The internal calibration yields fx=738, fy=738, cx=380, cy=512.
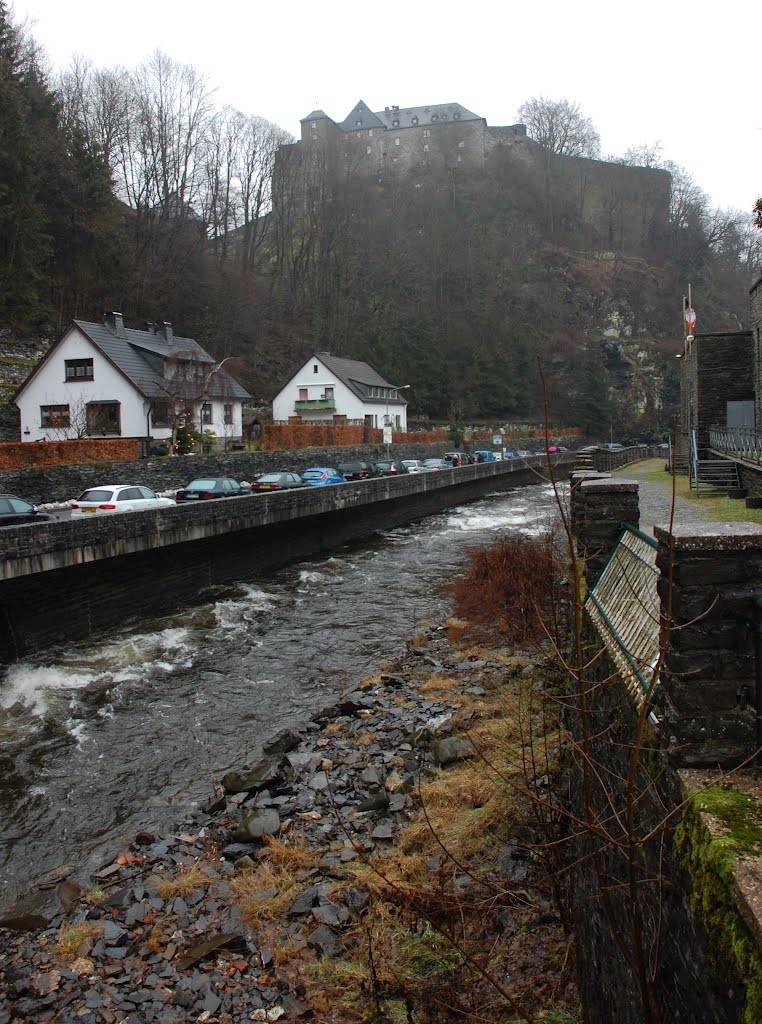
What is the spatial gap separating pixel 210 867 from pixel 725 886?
5780 mm

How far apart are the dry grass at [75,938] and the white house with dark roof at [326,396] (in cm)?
5740

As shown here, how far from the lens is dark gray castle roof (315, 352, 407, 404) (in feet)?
210

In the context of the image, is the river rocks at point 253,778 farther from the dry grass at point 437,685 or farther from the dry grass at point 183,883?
the dry grass at point 437,685

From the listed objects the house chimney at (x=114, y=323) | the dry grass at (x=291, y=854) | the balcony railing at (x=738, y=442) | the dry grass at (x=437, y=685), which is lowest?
the dry grass at (x=291, y=854)

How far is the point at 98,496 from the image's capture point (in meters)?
22.6

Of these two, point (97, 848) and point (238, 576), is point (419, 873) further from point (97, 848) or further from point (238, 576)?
point (238, 576)

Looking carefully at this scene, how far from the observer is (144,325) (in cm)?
5759

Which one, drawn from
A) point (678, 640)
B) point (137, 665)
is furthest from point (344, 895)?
point (137, 665)

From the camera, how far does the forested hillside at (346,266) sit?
160ft

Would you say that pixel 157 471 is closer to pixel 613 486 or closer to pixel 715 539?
pixel 613 486

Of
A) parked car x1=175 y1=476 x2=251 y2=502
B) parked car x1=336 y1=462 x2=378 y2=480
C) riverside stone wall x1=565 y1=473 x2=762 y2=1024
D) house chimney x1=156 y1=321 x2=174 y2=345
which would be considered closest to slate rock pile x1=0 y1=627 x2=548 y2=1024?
riverside stone wall x1=565 y1=473 x2=762 y2=1024

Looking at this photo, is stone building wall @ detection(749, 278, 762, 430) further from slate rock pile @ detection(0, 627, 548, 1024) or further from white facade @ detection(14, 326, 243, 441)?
white facade @ detection(14, 326, 243, 441)

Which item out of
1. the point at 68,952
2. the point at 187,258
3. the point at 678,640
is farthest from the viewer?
the point at 187,258

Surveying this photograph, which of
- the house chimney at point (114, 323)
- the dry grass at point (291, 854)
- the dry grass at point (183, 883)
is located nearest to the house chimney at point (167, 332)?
the house chimney at point (114, 323)
